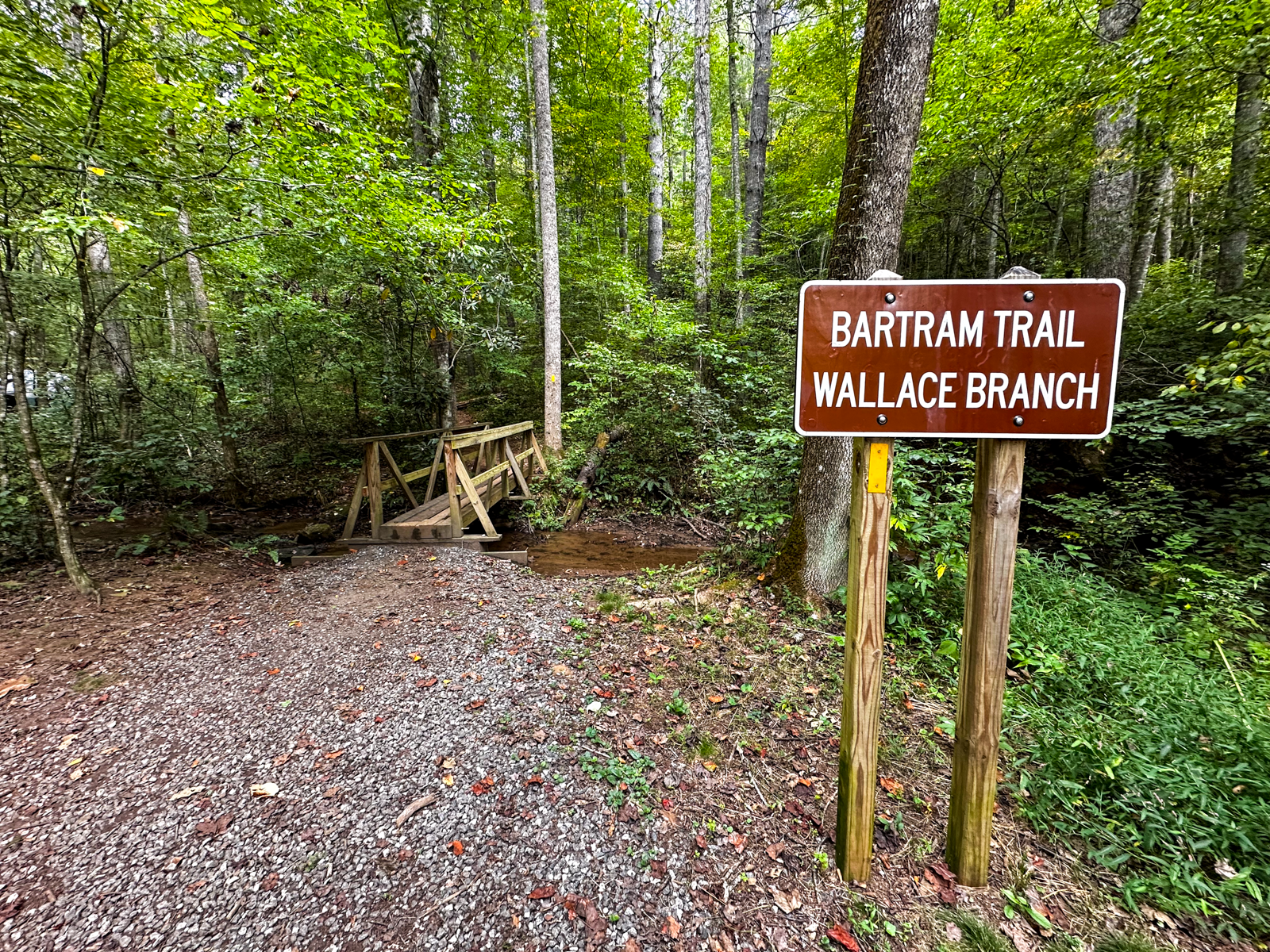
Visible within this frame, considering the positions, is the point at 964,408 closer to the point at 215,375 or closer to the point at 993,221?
the point at 993,221

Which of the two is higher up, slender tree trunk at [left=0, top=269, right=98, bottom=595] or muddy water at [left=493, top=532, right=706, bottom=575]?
slender tree trunk at [left=0, top=269, right=98, bottom=595]

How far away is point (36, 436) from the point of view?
432 centimetres

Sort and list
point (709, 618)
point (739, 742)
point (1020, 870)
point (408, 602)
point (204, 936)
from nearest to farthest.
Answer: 1. point (204, 936)
2. point (1020, 870)
3. point (739, 742)
4. point (709, 618)
5. point (408, 602)

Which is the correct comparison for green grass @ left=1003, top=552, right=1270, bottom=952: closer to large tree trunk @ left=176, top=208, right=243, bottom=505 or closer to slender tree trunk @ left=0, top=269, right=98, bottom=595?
slender tree trunk @ left=0, top=269, right=98, bottom=595

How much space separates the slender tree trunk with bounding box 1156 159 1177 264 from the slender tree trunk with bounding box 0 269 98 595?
11557mm

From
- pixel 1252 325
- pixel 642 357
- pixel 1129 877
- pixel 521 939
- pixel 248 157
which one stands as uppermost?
pixel 248 157

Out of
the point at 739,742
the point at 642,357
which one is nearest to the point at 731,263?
the point at 642,357

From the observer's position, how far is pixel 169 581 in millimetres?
4891

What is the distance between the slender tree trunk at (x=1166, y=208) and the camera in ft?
21.5

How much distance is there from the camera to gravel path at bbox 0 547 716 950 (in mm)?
1872

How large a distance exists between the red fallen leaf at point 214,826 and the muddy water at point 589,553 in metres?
3.85

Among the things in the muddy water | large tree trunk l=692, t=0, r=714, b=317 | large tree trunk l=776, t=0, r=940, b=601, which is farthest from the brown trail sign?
large tree trunk l=692, t=0, r=714, b=317

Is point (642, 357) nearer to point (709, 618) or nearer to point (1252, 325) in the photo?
point (709, 618)

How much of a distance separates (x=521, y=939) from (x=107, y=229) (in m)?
5.51
